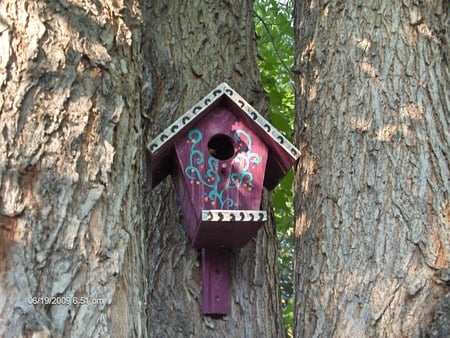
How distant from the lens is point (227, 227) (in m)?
2.54

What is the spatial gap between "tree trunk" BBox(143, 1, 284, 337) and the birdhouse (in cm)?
9

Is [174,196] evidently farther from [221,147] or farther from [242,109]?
[242,109]

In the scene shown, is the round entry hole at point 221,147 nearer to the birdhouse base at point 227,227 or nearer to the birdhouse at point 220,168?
the birdhouse at point 220,168

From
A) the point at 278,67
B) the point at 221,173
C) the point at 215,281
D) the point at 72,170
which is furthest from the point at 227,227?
the point at 278,67

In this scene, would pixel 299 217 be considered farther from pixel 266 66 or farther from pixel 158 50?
pixel 266 66

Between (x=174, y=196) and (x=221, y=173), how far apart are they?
1.51 feet

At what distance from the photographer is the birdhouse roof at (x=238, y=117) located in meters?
2.61

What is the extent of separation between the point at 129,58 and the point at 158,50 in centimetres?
100

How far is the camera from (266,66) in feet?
15.0

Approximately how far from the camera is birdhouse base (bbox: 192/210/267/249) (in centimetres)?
246

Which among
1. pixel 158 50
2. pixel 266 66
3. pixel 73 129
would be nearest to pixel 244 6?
pixel 158 50
